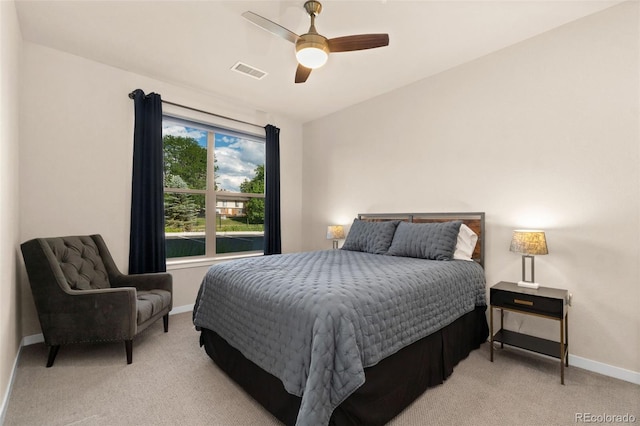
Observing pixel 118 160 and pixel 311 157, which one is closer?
pixel 118 160

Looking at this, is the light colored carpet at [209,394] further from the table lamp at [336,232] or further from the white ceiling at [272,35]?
the white ceiling at [272,35]

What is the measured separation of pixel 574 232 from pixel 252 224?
3.99m

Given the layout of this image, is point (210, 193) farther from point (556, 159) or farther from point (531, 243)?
point (556, 159)

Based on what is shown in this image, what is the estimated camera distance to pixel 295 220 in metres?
5.23

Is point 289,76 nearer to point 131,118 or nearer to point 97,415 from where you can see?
point 131,118

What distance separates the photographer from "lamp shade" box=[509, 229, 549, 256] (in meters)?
2.42

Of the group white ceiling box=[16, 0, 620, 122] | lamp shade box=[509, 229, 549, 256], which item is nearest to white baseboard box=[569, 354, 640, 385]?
lamp shade box=[509, 229, 549, 256]

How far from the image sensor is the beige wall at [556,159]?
7.52 feet

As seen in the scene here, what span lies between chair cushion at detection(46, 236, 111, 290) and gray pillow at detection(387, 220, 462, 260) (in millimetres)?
2908

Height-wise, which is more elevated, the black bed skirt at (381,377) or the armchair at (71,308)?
the armchair at (71,308)

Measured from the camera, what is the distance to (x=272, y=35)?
2762 mm

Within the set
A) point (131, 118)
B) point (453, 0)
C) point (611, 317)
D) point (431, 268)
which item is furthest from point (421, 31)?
point (131, 118)

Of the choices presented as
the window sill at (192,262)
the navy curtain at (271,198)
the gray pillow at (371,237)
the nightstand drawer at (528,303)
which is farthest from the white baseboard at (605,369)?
the navy curtain at (271,198)

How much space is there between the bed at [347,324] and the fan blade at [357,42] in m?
1.72
